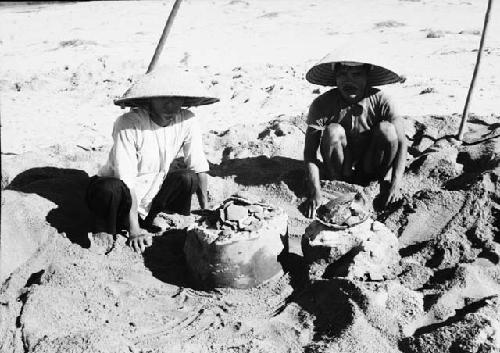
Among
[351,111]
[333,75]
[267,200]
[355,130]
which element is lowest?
[267,200]

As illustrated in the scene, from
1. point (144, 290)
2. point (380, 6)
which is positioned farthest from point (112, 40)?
point (144, 290)

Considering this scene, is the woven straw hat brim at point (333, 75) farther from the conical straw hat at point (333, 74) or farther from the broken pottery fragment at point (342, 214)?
the broken pottery fragment at point (342, 214)

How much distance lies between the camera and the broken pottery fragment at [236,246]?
101 inches

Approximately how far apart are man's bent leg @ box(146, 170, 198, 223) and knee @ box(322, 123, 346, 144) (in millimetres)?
789

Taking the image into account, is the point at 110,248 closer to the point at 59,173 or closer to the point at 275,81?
the point at 59,173

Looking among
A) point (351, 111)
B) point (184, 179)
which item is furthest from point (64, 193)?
point (351, 111)

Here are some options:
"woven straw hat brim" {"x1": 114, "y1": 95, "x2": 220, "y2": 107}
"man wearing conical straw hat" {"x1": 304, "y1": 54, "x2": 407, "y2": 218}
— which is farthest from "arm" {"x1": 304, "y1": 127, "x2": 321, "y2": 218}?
"woven straw hat brim" {"x1": 114, "y1": 95, "x2": 220, "y2": 107}

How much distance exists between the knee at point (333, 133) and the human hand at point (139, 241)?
1.13 metres

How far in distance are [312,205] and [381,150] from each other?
1.66ft

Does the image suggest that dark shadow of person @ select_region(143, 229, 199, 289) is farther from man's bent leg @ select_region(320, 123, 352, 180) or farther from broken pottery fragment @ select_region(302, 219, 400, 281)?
man's bent leg @ select_region(320, 123, 352, 180)

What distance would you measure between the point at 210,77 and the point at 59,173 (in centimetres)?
257

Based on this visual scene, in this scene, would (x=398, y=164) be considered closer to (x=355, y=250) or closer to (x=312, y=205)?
(x=312, y=205)

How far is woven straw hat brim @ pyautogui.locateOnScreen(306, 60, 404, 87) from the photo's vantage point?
3.40 metres

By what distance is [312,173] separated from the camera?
3.23 m
